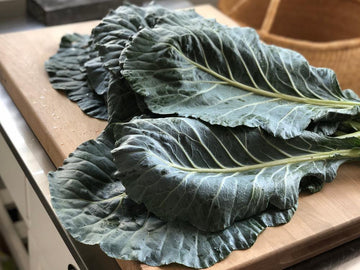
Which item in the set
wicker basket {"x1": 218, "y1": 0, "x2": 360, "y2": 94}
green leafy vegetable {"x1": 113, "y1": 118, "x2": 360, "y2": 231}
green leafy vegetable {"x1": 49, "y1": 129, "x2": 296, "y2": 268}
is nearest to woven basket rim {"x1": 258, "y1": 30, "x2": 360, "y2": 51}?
wicker basket {"x1": 218, "y1": 0, "x2": 360, "y2": 94}

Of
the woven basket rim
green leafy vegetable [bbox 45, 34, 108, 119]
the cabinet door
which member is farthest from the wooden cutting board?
the woven basket rim

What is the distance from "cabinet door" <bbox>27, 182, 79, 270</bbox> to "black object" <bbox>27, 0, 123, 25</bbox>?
626mm

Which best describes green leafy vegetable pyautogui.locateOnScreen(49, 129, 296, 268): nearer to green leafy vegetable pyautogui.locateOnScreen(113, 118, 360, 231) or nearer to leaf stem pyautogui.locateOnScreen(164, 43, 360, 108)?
green leafy vegetable pyautogui.locateOnScreen(113, 118, 360, 231)

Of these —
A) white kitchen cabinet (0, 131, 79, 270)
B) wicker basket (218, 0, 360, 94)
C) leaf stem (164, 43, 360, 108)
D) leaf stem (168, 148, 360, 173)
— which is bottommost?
white kitchen cabinet (0, 131, 79, 270)

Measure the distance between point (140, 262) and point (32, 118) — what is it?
457 mm

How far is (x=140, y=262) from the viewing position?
2.47ft

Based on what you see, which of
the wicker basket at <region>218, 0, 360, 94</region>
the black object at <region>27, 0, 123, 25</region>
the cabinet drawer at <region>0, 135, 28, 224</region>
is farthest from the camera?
the wicker basket at <region>218, 0, 360, 94</region>

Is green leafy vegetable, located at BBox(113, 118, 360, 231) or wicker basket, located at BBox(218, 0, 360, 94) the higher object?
green leafy vegetable, located at BBox(113, 118, 360, 231)

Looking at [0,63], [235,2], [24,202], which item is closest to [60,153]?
[24,202]

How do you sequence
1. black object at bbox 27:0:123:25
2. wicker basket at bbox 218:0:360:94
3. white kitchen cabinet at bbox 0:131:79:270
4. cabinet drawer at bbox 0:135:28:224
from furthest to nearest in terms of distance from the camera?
wicker basket at bbox 218:0:360:94, black object at bbox 27:0:123:25, cabinet drawer at bbox 0:135:28:224, white kitchen cabinet at bbox 0:131:79:270

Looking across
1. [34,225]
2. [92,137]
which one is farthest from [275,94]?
[34,225]

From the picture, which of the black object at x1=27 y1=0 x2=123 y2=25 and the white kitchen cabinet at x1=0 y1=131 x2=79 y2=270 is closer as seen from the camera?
the white kitchen cabinet at x1=0 y1=131 x2=79 y2=270

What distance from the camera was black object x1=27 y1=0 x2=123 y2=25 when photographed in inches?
58.7

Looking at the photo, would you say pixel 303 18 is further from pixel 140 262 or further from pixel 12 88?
pixel 140 262
